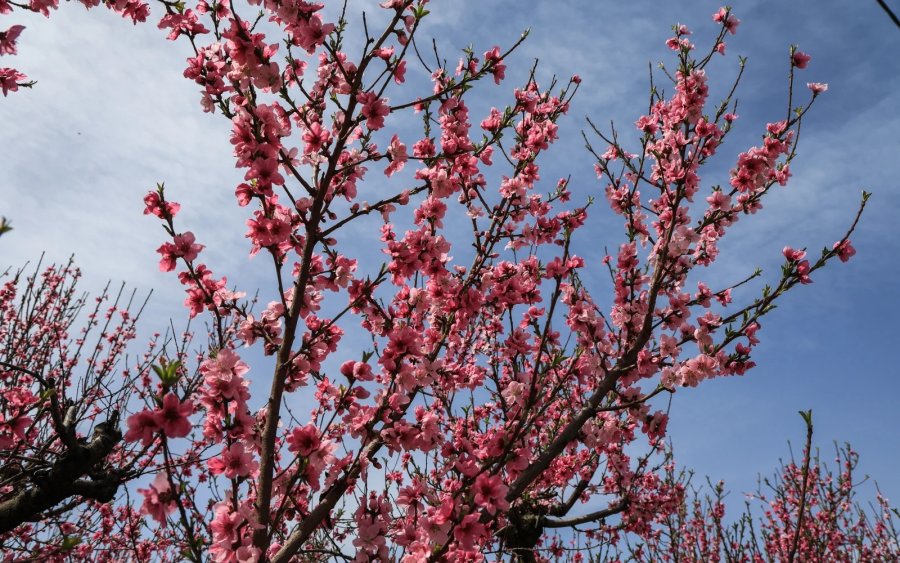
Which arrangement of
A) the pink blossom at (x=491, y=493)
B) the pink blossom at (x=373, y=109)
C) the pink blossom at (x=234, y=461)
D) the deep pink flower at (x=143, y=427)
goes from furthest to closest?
1. the pink blossom at (x=373, y=109)
2. the pink blossom at (x=491, y=493)
3. the pink blossom at (x=234, y=461)
4. the deep pink flower at (x=143, y=427)

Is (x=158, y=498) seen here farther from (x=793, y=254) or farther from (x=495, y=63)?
(x=793, y=254)

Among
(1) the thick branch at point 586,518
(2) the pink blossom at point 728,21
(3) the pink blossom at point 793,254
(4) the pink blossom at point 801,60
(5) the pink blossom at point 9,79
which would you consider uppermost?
(2) the pink blossom at point 728,21

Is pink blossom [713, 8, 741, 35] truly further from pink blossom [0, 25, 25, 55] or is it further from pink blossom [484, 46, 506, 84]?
pink blossom [0, 25, 25, 55]

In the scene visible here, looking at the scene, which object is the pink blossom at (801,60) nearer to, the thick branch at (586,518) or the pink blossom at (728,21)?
the pink blossom at (728,21)

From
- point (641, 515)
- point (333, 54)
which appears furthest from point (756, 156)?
point (641, 515)

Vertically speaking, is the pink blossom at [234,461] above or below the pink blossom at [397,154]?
below

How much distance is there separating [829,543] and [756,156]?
30.0 feet

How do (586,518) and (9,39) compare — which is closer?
(9,39)

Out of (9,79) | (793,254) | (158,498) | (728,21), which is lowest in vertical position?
(158,498)

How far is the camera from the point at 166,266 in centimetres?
309

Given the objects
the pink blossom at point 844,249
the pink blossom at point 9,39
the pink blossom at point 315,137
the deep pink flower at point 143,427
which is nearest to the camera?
the deep pink flower at point 143,427

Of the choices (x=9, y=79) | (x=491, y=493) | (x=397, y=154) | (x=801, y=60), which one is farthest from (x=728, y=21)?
(x=9, y=79)

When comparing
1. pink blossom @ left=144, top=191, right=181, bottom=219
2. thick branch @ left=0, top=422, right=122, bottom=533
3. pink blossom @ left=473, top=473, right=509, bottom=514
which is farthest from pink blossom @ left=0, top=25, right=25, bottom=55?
pink blossom @ left=473, top=473, right=509, bottom=514

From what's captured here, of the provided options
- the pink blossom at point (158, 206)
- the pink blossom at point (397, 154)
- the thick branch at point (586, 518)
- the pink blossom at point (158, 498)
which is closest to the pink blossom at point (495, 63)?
the pink blossom at point (397, 154)
